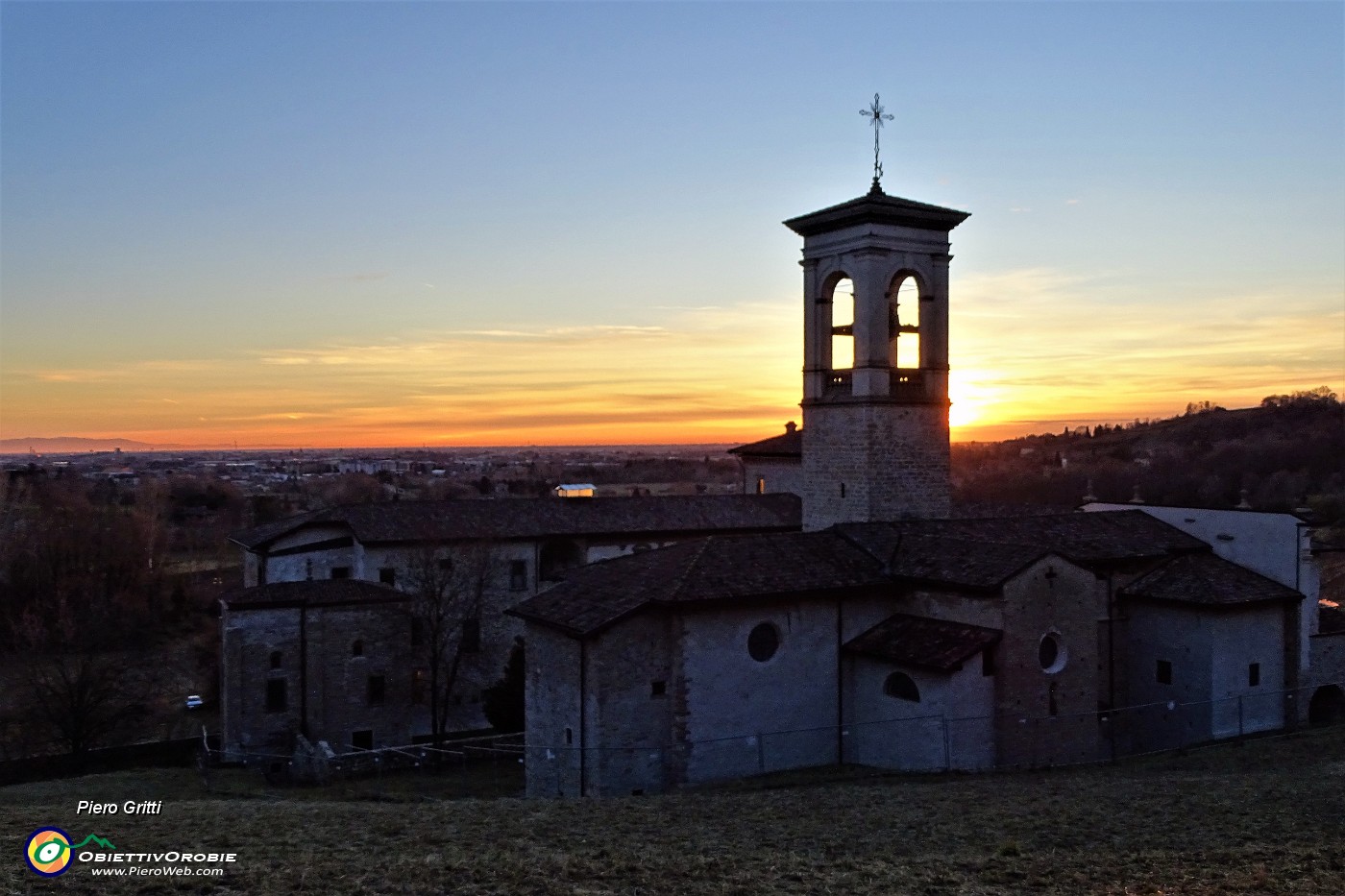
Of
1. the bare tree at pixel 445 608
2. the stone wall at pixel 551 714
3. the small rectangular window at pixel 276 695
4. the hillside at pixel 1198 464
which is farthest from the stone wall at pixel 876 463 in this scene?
the hillside at pixel 1198 464

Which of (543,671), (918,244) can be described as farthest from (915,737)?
(918,244)

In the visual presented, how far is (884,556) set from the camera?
24.2m

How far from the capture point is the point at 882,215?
27.1 metres

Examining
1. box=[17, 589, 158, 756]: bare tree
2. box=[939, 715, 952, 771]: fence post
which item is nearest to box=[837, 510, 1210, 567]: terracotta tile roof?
box=[939, 715, 952, 771]: fence post

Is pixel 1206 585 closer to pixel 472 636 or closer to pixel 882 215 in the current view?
pixel 882 215

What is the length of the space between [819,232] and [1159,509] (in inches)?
502

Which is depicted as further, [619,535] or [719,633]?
[619,535]

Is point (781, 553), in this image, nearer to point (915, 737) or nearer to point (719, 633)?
point (719, 633)

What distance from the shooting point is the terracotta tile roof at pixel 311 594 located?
30.3m

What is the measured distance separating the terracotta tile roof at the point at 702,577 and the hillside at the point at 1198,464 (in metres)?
33.3

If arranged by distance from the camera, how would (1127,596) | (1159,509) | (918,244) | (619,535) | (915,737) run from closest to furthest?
(915,737), (1127,596), (918,244), (1159,509), (619,535)

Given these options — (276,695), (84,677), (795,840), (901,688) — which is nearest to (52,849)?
(795,840)

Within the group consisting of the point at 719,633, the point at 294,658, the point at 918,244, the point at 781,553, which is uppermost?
the point at 918,244

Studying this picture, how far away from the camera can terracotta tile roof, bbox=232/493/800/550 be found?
35.6 metres
